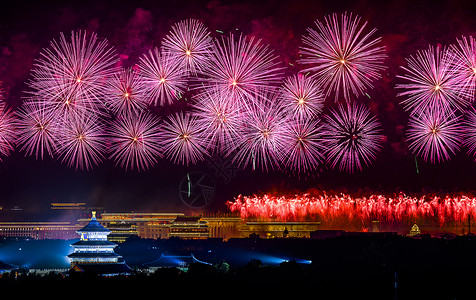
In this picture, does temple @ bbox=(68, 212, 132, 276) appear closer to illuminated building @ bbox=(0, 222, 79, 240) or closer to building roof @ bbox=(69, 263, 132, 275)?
building roof @ bbox=(69, 263, 132, 275)

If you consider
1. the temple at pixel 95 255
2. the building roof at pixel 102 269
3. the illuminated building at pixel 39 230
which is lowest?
the building roof at pixel 102 269

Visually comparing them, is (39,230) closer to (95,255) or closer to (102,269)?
(95,255)

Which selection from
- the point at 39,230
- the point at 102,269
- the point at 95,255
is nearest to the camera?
the point at 102,269

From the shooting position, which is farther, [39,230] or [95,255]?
[39,230]

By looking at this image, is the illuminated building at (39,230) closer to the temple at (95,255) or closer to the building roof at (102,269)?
the temple at (95,255)

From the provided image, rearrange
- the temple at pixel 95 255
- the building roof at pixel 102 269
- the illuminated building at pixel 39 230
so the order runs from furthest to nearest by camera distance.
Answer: the illuminated building at pixel 39 230, the temple at pixel 95 255, the building roof at pixel 102 269

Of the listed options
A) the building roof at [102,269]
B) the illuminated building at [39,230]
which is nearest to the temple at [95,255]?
the building roof at [102,269]

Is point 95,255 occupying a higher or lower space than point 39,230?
lower

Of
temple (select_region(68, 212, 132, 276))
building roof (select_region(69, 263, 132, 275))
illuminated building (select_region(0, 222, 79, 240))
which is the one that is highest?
illuminated building (select_region(0, 222, 79, 240))

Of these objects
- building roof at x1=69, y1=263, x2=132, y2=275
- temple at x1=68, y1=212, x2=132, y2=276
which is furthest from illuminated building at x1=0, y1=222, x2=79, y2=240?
building roof at x1=69, y1=263, x2=132, y2=275

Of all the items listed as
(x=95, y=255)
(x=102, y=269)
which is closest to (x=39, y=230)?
(x=95, y=255)
